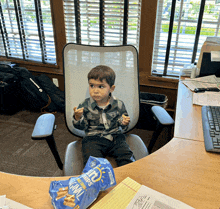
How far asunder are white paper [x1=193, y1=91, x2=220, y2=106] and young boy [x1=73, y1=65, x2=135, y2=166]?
1.70ft

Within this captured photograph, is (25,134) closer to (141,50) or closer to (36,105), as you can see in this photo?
(36,105)

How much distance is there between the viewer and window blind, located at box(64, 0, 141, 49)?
82.1 inches

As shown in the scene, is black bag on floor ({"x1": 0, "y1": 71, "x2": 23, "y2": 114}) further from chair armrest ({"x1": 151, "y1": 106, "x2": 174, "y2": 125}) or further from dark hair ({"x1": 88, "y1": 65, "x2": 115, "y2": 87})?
chair armrest ({"x1": 151, "y1": 106, "x2": 174, "y2": 125})

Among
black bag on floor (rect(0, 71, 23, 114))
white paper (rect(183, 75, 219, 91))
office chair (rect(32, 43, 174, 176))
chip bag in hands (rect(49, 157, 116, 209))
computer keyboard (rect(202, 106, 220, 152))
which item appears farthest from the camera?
black bag on floor (rect(0, 71, 23, 114))

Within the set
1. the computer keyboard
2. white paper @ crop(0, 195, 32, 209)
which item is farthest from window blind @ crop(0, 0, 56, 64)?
white paper @ crop(0, 195, 32, 209)

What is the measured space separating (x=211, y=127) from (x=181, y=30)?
139 cm

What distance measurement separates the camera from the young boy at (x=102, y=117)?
1129mm

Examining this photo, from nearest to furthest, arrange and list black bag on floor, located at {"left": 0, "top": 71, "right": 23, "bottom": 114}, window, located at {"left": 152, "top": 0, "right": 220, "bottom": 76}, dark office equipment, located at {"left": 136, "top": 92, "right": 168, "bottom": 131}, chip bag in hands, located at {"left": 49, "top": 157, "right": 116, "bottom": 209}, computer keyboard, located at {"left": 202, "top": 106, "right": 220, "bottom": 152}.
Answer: chip bag in hands, located at {"left": 49, "top": 157, "right": 116, "bottom": 209}
computer keyboard, located at {"left": 202, "top": 106, "right": 220, "bottom": 152}
window, located at {"left": 152, "top": 0, "right": 220, "bottom": 76}
dark office equipment, located at {"left": 136, "top": 92, "right": 168, "bottom": 131}
black bag on floor, located at {"left": 0, "top": 71, "right": 23, "bottom": 114}

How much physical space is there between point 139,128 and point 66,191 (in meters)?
1.70

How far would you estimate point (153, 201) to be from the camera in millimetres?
637

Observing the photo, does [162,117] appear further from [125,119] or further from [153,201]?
[153,201]

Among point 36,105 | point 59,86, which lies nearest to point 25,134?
point 36,105

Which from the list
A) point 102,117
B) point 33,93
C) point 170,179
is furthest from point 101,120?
point 33,93

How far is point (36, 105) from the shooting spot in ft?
8.09
